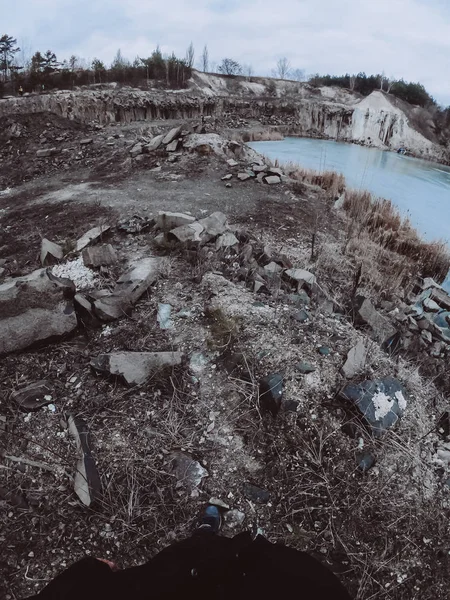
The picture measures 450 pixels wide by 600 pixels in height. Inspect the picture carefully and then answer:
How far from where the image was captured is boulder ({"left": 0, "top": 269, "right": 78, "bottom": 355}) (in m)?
2.46

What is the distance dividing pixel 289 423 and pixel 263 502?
0.46 metres

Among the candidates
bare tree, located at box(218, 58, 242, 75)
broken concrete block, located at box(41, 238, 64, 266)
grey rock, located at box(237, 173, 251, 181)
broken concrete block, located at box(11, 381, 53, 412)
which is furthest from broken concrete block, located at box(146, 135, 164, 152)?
bare tree, located at box(218, 58, 242, 75)

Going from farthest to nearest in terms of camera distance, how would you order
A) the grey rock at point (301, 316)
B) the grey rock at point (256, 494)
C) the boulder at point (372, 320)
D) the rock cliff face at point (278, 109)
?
1. the rock cliff face at point (278, 109)
2. the boulder at point (372, 320)
3. the grey rock at point (301, 316)
4. the grey rock at point (256, 494)

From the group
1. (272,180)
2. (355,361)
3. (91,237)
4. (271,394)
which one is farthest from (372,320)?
(272,180)

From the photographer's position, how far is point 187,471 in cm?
193

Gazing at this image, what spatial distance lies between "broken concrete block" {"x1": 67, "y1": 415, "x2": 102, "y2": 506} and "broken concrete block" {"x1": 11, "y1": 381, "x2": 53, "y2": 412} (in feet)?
0.79

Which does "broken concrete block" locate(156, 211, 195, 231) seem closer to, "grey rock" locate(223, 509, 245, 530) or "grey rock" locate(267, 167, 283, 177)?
"grey rock" locate(223, 509, 245, 530)

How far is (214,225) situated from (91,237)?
145 centimetres

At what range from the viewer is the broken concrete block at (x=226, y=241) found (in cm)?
400

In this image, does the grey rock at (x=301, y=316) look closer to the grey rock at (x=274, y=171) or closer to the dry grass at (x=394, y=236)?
the dry grass at (x=394, y=236)

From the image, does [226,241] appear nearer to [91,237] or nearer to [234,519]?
[91,237]

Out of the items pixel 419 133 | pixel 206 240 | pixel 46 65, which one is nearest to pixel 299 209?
Answer: pixel 206 240

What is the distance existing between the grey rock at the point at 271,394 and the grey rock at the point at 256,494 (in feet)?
1.41

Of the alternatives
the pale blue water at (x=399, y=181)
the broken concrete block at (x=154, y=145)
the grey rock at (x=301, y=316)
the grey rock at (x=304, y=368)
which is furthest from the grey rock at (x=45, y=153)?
the grey rock at (x=304, y=368)
